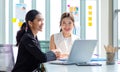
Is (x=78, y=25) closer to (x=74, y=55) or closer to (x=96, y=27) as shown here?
(x=96, y=27)

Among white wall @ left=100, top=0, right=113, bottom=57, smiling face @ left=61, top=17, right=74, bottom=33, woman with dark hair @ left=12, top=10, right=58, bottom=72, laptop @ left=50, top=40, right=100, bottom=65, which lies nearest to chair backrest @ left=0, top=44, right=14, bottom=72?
woman with dark hair @ left=12, top=10, right=58, bottom=72

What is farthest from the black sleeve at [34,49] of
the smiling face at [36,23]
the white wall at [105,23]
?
the white wall at [105,23]

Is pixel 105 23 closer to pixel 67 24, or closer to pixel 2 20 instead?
pixel 67 24

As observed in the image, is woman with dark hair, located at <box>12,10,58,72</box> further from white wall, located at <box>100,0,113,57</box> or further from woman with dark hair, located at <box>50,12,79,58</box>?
white wall, located at <box>100,0,113,57</box>

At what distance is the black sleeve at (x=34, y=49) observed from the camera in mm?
2127

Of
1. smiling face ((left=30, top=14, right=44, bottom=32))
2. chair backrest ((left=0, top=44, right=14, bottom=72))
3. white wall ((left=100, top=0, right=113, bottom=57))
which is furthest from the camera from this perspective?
white wall ((left=100, top=0, right=113, bottom=57))

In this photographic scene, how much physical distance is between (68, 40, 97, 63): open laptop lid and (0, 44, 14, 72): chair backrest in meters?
0.89

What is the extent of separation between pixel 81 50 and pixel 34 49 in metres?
0.41

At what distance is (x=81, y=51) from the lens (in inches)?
81.0

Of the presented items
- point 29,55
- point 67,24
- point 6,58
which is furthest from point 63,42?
point 29,55

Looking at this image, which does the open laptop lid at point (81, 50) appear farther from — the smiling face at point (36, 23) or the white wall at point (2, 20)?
the white wall at point (2, 20)

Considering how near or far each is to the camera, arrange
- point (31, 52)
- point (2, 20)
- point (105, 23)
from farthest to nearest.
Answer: point (105, 23)
point (2, 20)
point (31, 52)

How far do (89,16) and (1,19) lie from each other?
140 centimetres

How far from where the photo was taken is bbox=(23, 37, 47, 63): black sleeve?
6.98ft
